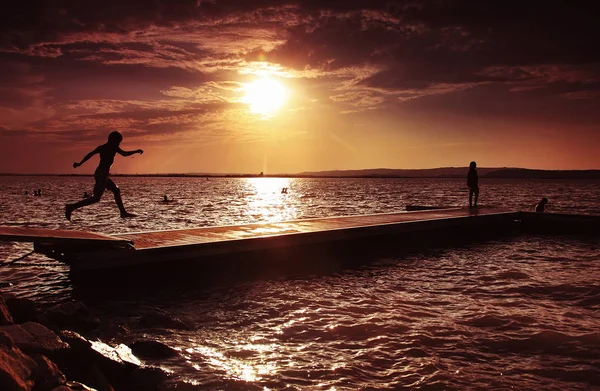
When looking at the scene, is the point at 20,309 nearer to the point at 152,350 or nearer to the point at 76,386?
the point at 152,350

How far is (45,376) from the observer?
416 cm

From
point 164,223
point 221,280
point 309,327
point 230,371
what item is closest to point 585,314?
point 309,327

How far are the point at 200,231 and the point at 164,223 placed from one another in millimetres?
15986

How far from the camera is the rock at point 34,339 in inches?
184

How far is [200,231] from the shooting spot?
12719mm

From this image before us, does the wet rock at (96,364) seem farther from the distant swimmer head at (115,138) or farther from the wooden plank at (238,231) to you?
the distant swimmer head at (115,138)

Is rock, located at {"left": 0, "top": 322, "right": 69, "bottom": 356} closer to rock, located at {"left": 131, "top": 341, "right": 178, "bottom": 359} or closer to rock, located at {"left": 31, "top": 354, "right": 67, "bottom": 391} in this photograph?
rock, located at {"left": 31, "top": 354, "right": 67, "bottom": 391}

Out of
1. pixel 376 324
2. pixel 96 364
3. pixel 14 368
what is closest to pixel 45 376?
pixel 14 368

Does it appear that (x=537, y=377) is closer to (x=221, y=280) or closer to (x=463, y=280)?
(x=463, y=280)

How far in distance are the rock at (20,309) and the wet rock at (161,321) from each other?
1.79 metres

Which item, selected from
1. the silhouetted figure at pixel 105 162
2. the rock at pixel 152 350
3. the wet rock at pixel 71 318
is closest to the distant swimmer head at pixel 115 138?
the silhouetted figure at pixel 105 162

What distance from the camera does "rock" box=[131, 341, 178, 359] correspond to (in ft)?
20.6

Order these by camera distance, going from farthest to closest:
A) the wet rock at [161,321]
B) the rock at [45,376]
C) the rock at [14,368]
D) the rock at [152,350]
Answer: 1. the wet rock at [161,321]
2. the rock at [152,350]
3. the rock at [45,376]
4. the rock at [14,368]

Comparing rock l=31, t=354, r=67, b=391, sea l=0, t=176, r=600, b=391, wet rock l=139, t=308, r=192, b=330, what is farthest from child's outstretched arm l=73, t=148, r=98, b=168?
rock l=31, t=354, r=67, b=391
